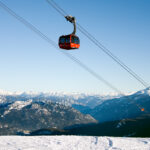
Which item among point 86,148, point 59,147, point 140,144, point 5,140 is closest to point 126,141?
point 140,144

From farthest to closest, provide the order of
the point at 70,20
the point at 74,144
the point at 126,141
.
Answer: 1. the point at 126,141
2. the point at 74,144
3. the point at 70,20

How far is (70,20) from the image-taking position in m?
36.3

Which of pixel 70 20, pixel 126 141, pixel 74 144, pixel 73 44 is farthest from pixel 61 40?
pixel 126 141

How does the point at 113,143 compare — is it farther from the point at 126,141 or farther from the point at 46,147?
the point at 46,147

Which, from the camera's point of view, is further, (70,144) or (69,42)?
(69,42)

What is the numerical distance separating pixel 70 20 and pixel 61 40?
1063cm

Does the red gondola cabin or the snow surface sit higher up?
the red gondola cabin

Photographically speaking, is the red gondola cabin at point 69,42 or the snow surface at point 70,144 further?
the red gondola cabin at point 69,42

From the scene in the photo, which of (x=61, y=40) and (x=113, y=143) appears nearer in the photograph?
(x=113, y=143)

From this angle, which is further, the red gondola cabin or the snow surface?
the red gondola cabin

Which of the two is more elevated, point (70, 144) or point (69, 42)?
point (69, 42)

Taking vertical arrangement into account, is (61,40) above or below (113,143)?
above

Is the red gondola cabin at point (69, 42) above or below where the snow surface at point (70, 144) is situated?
above

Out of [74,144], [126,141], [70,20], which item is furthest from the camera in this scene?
[126,141]
